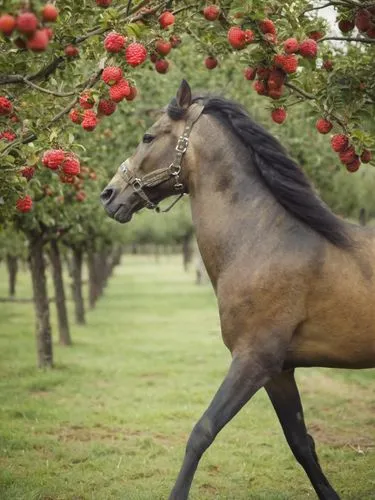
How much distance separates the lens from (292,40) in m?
5.71

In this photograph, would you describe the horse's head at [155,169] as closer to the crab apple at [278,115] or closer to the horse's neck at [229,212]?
the horse's neck at [229,212]

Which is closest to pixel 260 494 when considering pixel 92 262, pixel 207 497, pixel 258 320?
pixel 207 497

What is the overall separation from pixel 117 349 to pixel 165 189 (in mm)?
15004

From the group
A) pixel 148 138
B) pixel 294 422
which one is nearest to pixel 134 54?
pixel 148 138

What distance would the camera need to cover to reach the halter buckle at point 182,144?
5.71 metres

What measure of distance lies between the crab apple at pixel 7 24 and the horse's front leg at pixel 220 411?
106 inches

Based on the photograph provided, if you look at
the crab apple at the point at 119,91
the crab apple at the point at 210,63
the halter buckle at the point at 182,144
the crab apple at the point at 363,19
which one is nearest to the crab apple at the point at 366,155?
the crab apple at the point at 363,19

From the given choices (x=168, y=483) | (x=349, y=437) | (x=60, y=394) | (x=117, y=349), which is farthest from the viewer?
(x=117, y=349)

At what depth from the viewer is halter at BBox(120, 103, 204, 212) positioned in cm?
572

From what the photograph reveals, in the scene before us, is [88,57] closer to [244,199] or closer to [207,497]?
[244,199]

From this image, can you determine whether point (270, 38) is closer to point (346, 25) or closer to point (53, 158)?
point (346, 25)

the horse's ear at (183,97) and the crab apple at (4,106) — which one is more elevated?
the crab apple at (4,106)

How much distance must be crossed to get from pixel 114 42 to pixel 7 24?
1911 millimetres

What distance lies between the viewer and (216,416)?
5.04 m
